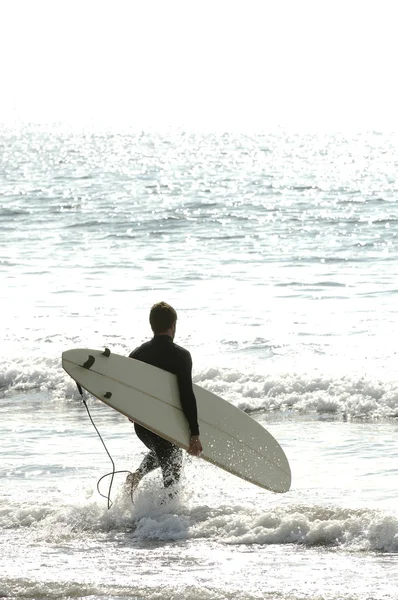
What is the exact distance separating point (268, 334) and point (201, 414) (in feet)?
24.1

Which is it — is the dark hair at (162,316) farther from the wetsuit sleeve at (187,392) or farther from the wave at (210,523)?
the wave at (210,523)

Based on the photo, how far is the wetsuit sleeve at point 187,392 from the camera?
7062 millimetres

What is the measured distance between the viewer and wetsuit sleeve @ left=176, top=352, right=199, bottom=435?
7.06 metres

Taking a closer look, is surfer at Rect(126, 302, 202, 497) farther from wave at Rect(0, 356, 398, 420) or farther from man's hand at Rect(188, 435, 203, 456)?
wave at Rect(0, 356, 398, 420)

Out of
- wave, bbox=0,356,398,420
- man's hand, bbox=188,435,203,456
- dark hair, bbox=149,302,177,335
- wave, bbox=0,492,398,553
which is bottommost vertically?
wave, bbox=0,356,398,420

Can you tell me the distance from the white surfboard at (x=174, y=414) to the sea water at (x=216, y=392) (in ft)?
0.99

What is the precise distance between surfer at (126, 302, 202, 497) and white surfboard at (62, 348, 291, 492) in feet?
0.28

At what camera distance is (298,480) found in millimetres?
8430

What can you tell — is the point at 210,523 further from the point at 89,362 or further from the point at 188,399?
the point at 89,362

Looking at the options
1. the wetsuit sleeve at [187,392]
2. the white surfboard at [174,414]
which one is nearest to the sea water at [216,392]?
the white surfboard at [174,414]

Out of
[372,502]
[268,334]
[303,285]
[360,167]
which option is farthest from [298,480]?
[360,167]

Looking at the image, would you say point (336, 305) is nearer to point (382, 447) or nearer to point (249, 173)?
point (382, 447)

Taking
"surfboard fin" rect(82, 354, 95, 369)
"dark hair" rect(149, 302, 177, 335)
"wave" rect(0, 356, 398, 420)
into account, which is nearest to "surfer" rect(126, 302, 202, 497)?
"dark hair" rect(149, 302, 177, 335)

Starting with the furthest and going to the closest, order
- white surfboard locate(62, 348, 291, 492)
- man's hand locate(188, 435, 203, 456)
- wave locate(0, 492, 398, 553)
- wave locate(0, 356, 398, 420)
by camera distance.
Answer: wave locate(0, 356, 398, 420)
white surfboard locate(62, 348, 291, 492)
man's hand locate(188, 435, 203, 456)
wave locate(0, 492, 398, 553)
